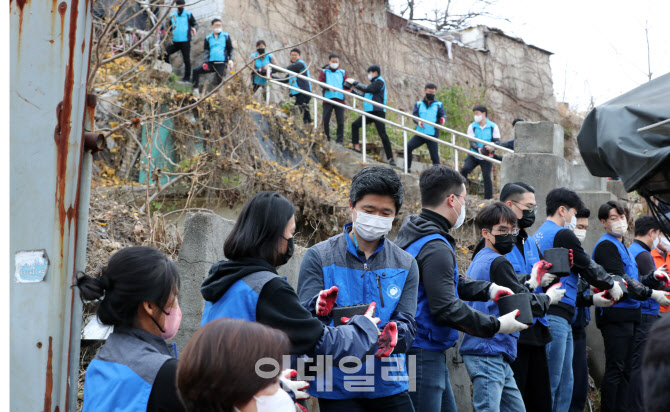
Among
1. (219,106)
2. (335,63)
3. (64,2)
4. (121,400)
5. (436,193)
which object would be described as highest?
(335,63)

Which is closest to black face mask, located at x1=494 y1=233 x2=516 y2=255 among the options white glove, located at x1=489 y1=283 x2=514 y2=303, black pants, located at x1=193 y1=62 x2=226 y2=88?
white glove, located at x1=489 y1=283 x2=514 y2=303

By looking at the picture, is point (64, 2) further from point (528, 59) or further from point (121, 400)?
point (528, 59)

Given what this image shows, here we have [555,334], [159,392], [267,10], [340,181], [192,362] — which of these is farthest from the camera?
[267,10]

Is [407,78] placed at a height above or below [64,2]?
above

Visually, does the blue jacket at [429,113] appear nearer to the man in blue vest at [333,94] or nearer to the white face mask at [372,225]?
the man in blue vest at [333,94]

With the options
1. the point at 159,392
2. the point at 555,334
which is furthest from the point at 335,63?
the point at 159,392

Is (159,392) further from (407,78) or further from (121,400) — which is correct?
(407,78)

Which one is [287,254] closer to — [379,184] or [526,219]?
[379,184]

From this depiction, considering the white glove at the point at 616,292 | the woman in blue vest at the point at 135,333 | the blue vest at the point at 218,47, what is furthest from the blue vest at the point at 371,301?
the blue vest at the point at 218,47

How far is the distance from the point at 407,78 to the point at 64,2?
15853 millimetres

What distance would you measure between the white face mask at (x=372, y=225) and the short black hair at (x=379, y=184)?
0.12 metres

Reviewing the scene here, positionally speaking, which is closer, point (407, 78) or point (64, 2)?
point (64, 2)

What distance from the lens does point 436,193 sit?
13.6 feet

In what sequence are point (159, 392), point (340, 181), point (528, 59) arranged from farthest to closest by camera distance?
point (528, 59) → point (340, 181) → point (159, 392)
